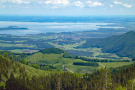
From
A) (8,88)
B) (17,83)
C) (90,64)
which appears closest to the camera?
(8,88)

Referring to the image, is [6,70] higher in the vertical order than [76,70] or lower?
higher

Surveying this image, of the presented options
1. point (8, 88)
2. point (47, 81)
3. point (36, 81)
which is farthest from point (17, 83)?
point (47, 81)

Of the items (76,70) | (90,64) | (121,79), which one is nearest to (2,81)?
(121,79)

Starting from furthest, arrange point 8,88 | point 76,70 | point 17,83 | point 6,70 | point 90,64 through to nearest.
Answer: point 90,64 < point 76,70 < point 6,70 < point 17,83 < point 8,88

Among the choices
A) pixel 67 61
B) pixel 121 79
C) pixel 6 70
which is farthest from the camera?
pixel 67 61

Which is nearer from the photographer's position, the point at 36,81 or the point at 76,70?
the point at 36,81

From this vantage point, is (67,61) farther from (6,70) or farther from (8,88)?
(8,88)

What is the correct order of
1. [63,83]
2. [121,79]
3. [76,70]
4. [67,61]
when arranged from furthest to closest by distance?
[67,61]
[76,70]
[121,79]
[63,83]

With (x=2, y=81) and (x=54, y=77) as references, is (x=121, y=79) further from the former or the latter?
(x=2, y=81)

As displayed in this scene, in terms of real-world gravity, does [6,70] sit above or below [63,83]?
above
